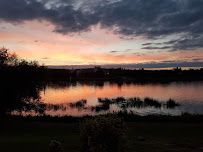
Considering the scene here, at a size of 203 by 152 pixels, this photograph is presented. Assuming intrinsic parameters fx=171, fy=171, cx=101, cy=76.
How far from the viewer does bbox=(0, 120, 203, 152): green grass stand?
45.7 ft

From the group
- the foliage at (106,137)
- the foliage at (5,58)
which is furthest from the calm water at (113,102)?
the foliage at (106,137)

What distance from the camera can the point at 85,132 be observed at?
8656 millimetres

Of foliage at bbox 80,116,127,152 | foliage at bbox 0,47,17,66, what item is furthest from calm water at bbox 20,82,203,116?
foliage at bbox 80,116,127,152

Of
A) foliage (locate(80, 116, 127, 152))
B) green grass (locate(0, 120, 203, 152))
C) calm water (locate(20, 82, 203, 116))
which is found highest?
foliage (locate(80, 116, 127, 152))

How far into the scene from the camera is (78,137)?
17.9 m

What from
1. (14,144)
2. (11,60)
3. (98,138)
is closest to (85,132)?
(98,138)

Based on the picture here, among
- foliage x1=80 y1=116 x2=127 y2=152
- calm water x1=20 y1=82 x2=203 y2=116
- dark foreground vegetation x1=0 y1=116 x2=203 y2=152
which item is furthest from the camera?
calm water x1=20 y1=82 x2=203 y2=116

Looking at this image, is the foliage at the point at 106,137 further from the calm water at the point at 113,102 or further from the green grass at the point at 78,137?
the calm water at the point at 113,102

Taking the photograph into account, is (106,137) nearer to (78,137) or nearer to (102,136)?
(102,136)

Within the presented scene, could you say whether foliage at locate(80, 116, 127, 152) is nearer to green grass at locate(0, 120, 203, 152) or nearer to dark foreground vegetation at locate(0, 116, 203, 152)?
dark foreground vegetation at locate(0, 116, 203, 152)

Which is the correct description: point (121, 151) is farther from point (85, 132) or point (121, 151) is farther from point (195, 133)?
point (195, 133)

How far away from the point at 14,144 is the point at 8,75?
622 inches

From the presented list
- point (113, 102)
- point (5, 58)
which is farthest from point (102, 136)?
point (113, 102)

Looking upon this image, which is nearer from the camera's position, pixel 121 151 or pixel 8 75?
pixel 121 151
